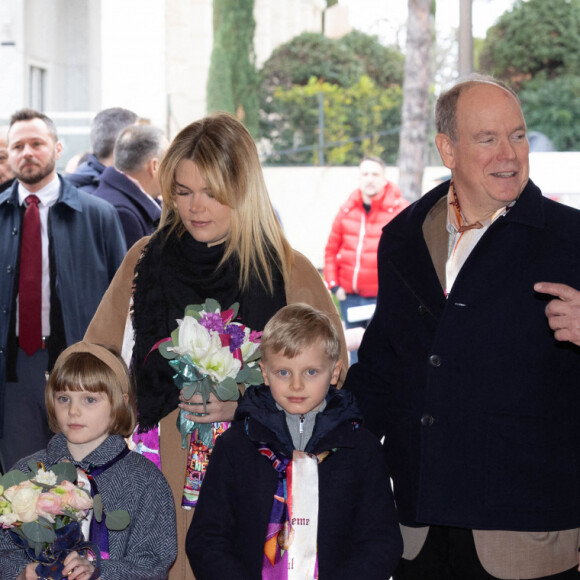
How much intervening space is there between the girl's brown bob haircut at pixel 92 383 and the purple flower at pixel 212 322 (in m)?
0.40

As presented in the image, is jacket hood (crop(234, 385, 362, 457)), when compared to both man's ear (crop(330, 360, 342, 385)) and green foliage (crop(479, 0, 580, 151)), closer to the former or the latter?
man's ear (crop(330, 360, 342, 385))

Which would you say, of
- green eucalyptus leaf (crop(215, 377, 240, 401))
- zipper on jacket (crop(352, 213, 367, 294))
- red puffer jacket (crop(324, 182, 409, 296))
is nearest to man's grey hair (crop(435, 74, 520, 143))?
green eucalyptus leaf (crop(215, 377, 240, 401))

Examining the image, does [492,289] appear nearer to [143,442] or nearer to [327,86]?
[143,442]

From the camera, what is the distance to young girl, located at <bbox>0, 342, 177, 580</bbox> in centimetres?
284

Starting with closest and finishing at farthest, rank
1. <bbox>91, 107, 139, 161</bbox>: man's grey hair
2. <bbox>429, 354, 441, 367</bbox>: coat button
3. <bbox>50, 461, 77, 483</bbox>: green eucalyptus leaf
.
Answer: <bbox>429, 354, 441, 367</bbox>: coat button → <bbox>50, 461, 77, 483</bbox>: green eucalyptus leaf → <bbox>91, 107, 139, 161</bbox>: man's grey hair

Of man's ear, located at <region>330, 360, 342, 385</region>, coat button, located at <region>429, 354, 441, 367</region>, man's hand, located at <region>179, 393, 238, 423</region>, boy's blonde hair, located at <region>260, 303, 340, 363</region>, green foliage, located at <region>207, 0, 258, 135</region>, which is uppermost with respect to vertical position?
green foliage, located at <region>207, 0, 258, 135</region>

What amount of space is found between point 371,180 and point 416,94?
713cm

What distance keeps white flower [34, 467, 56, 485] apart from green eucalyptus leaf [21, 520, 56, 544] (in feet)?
0.46

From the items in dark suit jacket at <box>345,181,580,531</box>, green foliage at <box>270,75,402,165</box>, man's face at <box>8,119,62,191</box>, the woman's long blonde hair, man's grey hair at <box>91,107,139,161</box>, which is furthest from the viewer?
green foliage at <box>270,75,402,165</box>

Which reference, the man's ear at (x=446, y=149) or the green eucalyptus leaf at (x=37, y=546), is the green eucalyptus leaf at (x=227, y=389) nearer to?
the green eucalyptus leaf at (x=37, y=546)

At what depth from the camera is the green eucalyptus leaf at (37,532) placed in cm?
251

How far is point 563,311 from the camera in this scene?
2.35 m

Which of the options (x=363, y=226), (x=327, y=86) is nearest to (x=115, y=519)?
(x=363, y=226)

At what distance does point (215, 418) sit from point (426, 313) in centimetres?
73
